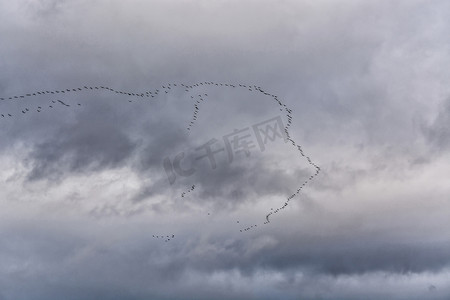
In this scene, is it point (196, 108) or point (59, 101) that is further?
point (196, 108)

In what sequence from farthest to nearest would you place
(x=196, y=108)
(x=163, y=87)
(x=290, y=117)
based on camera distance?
1. (x=290, y=117)
2. (x=196, y=108)
3. (x=163, y=87)

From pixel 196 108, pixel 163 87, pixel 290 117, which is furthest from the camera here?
pixel 290 117

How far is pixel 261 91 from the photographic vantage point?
181625 mm

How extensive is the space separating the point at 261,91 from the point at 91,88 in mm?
103272

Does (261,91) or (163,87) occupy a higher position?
(261,91)

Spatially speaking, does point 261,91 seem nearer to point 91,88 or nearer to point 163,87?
point 163,87

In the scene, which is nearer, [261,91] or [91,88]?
[91,88]

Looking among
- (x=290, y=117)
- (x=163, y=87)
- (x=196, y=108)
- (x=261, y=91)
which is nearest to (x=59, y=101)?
(x=163, y=87)

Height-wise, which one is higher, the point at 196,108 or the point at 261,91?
the point at 261,91

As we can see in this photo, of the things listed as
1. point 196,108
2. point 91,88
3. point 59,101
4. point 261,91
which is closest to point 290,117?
point 261,91

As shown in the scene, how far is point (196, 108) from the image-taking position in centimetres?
17138

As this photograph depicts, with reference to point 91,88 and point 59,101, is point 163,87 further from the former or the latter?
point 59,101

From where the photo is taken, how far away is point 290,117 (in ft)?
629

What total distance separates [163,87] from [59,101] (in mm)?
59247
